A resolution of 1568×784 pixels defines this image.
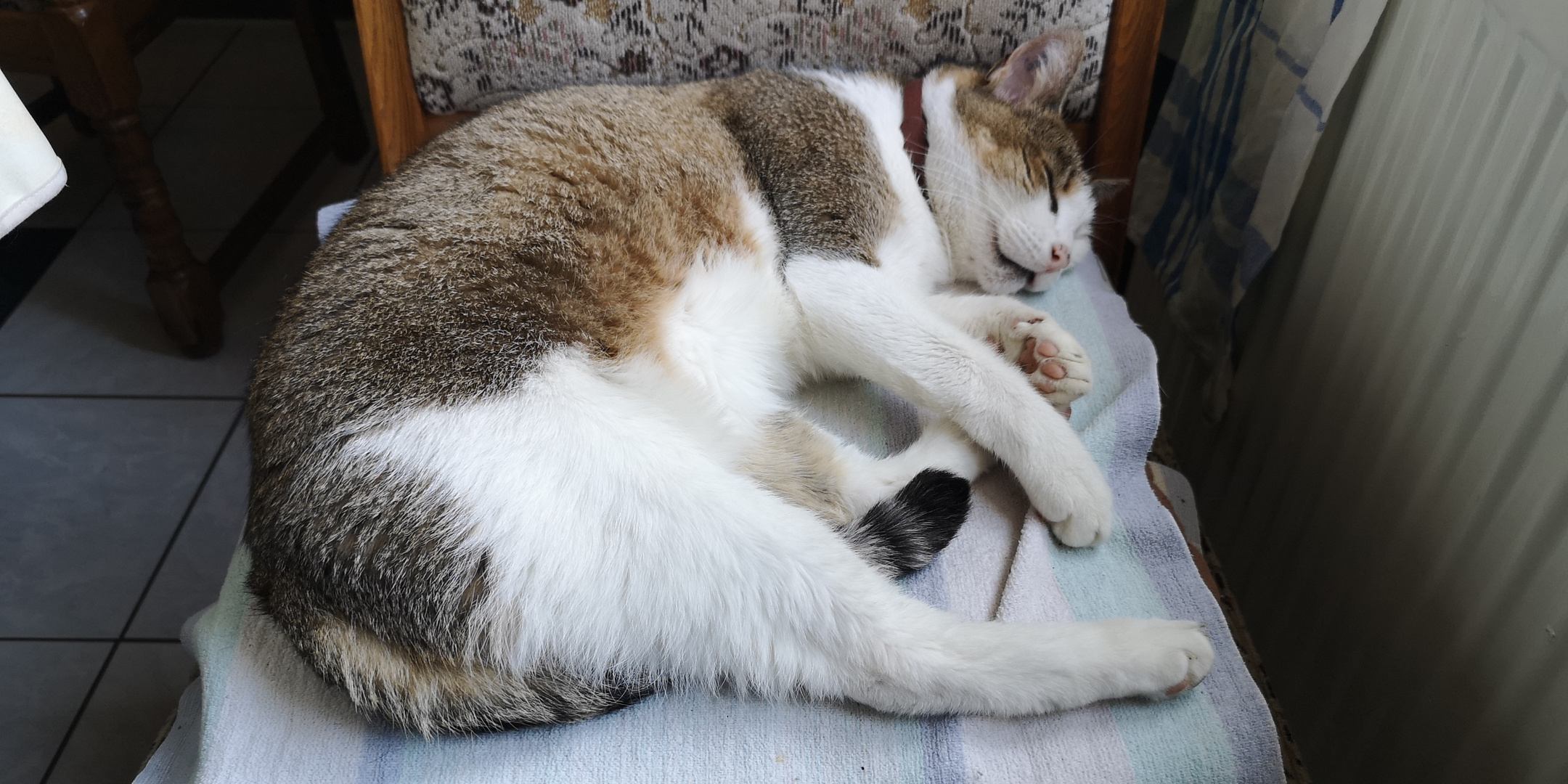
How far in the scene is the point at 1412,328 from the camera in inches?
47.1

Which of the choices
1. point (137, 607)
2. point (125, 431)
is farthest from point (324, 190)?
point (137, 607)

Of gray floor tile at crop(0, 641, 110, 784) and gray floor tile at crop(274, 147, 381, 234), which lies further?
gray floor tile at crop(274, 147, 381, 234)

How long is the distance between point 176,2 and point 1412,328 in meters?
2.74

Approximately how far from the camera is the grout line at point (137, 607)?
1.74m

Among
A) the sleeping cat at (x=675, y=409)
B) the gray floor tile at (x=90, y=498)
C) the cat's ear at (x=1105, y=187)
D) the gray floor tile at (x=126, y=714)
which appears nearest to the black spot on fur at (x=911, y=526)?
the sleeping cat at (x=675, y=409)

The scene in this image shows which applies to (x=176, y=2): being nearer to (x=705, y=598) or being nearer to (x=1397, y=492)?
(x=705, y=598)

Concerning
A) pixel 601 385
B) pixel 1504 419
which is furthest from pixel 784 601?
pixel 1504 419

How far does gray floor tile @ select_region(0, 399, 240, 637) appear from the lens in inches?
77.2

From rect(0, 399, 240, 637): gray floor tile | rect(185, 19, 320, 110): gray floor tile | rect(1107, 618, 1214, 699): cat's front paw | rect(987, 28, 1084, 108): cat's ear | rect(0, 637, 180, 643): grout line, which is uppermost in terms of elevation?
rect(987, 28, 1084, 108): cat's ear

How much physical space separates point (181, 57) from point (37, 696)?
8.22ft

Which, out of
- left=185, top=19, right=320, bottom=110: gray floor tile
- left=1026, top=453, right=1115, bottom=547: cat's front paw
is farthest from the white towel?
left=185, top=19, right=320, bottom=110: gray floor tile

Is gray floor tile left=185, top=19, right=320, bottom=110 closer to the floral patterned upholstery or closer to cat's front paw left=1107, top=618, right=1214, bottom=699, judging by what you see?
the floral patterned upholstery

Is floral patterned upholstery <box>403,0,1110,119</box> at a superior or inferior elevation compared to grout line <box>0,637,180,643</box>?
superior

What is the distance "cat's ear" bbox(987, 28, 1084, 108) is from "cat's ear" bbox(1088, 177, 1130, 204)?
0.16m
